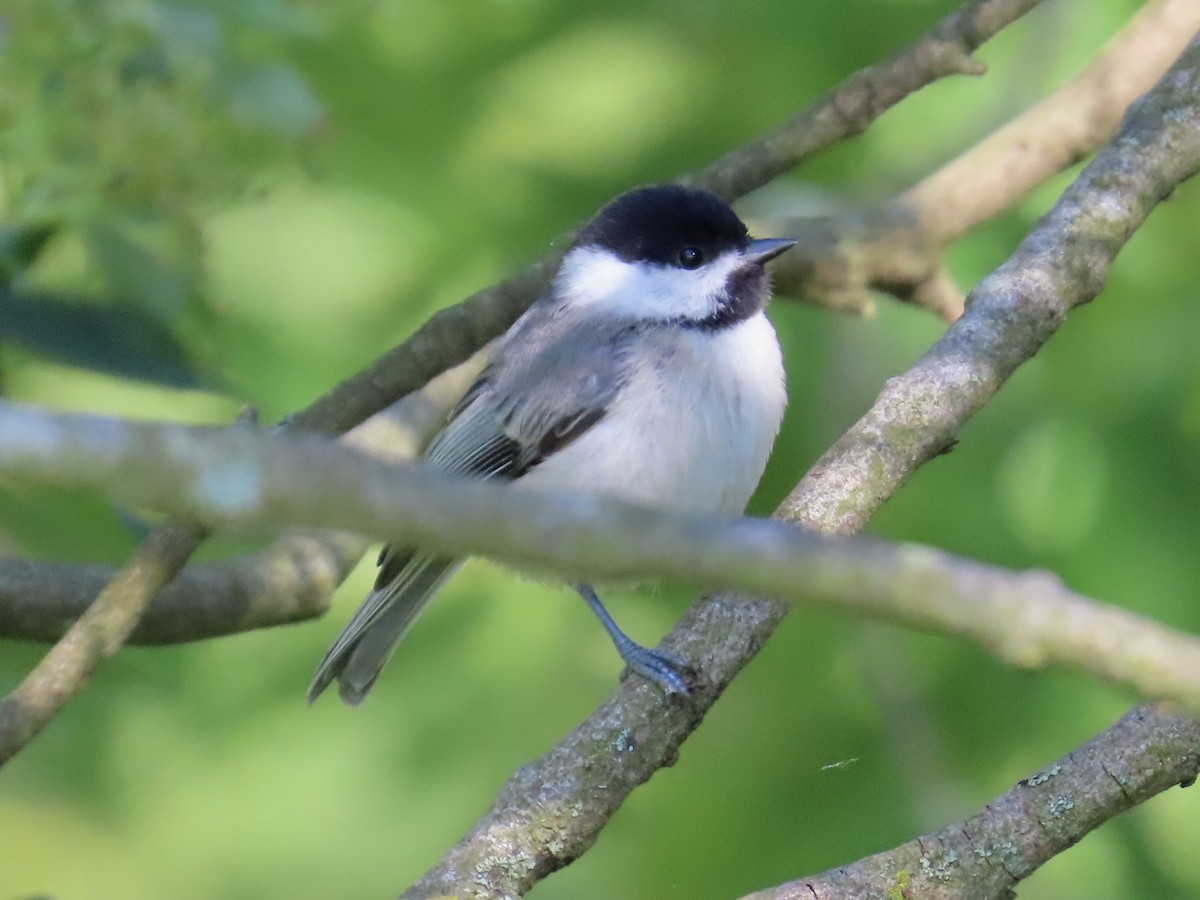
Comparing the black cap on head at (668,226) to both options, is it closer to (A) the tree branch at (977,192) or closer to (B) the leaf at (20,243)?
(A) the tree branch at (977,192)

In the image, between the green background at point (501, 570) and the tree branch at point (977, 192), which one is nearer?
the green background at point (501, 570)

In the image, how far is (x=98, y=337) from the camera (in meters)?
2.13

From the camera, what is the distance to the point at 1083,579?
2.44 m

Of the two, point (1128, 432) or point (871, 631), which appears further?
point (871, 631)

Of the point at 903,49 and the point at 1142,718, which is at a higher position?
the point at 903,49

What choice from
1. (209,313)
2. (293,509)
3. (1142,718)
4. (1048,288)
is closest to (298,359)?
(209,313)

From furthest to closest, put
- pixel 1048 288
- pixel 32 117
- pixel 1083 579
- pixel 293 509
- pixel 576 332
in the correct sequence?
pixel 576 332
pixel 1083 579
pixel 1048 288
pixel 32 117
pixel 293 509

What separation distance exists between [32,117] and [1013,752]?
1935 mm

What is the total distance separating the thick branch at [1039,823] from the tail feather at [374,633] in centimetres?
117

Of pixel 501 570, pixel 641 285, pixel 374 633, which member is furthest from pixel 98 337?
pixel 641 285

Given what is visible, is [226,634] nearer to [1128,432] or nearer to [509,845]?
[509,845]

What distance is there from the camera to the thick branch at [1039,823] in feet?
5.70

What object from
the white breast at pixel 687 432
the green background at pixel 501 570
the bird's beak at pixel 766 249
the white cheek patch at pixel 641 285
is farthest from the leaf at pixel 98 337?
the bird's beak at pixel 766 249

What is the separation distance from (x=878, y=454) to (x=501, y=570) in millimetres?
960
